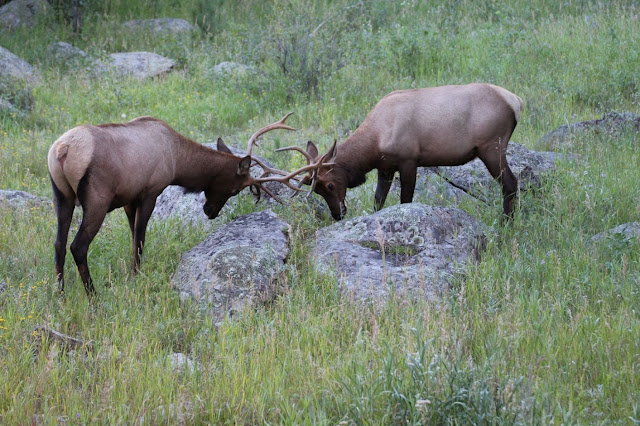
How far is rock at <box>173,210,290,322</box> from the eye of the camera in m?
5.68

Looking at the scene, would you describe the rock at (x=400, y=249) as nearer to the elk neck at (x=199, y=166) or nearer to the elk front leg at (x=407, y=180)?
the elk front leg at (x=407, y=180)

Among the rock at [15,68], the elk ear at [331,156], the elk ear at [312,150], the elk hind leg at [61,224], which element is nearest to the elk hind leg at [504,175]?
the elk ear at [331,156]

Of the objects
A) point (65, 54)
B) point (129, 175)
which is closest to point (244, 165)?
point (129, 175)

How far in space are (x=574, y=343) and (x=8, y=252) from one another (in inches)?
190

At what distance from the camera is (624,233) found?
20.7 ft

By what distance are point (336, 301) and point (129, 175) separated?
201 centimetres

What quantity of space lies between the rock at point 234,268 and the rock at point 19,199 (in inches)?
101

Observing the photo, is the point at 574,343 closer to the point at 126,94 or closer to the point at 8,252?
the point at 8,252

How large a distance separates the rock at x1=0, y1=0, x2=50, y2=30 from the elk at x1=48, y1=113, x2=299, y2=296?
37.1ft

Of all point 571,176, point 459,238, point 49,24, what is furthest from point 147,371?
point 49,24

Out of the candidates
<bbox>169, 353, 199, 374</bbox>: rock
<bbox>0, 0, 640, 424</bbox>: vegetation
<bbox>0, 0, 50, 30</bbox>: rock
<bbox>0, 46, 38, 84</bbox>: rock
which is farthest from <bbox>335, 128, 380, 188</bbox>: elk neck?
<bbox>0, 0, 50, 30</bbox>: rock

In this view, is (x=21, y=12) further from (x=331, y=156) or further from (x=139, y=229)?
(x=139, y=229)

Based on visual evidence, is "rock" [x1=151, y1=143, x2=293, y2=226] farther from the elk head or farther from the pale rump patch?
the pale rump patch

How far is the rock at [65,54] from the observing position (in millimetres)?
14549
